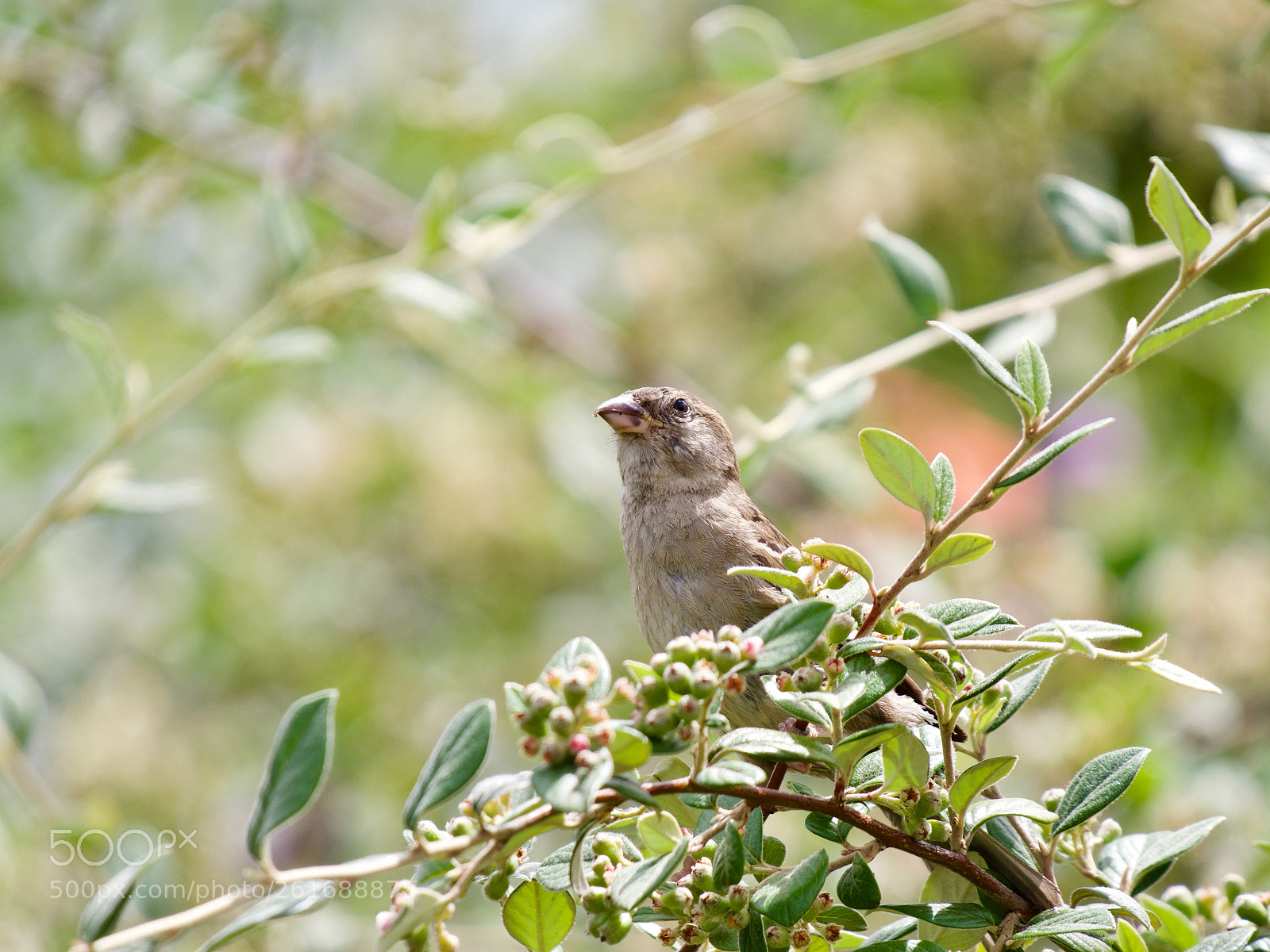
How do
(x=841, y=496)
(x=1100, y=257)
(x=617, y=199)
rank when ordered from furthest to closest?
1. (x=617, y=199)
2. (x=841, y=496)
3. (x=1100, y=257)

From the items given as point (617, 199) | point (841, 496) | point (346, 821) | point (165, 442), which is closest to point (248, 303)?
point (165, 442)

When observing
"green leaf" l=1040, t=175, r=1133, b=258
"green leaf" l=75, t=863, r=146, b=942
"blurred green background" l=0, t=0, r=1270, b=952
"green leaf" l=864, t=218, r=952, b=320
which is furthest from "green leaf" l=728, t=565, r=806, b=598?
"blurred green background" l=0, t=0, r=1270, b=952

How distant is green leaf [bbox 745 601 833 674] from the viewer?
1413 millimetres

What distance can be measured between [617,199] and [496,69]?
4.53 ft

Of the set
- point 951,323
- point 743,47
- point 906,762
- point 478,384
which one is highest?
point 478,384

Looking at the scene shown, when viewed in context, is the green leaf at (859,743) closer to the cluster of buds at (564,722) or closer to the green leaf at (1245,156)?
the cluster of buds at (564,722)

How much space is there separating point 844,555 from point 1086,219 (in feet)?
4.82

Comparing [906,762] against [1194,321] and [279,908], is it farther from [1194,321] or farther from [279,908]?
[279,908]

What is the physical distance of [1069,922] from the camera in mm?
1502

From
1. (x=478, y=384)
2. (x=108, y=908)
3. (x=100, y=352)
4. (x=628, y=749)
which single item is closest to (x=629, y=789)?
(x=628, y=749)

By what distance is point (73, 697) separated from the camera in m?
5.55

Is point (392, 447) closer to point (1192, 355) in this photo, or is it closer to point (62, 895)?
point (62, 895)

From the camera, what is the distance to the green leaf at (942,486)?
1.54 metres

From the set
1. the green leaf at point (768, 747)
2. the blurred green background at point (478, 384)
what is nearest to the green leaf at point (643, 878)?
the green leaf at point (768, 747)
